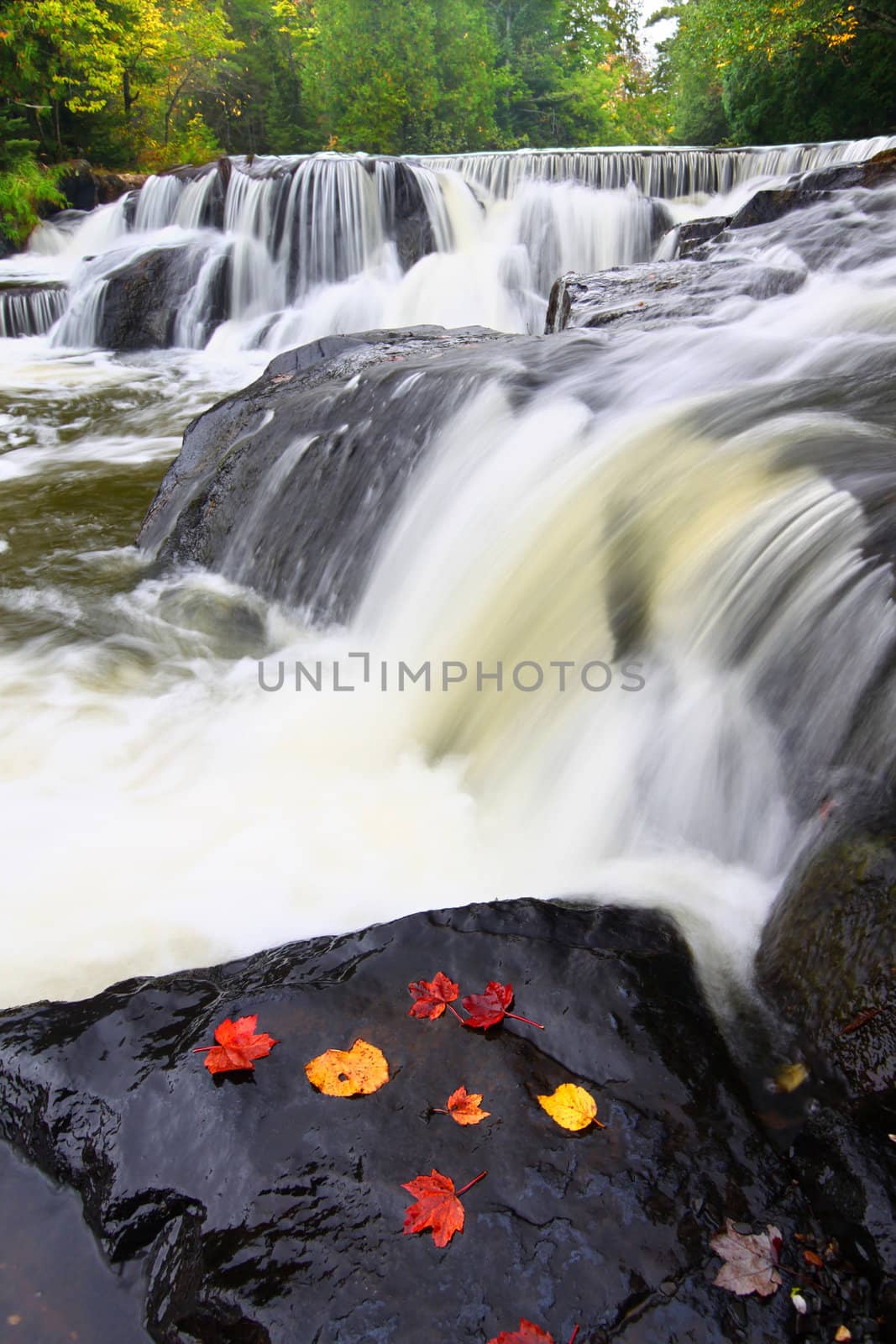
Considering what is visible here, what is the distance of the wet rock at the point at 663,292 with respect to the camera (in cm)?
569

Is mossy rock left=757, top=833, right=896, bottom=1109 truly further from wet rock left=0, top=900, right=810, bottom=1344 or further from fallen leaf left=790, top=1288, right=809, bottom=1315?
fallen leaf left=790, top=1288, right=809, bottom=1315

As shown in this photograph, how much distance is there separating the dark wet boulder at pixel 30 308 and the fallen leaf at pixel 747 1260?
555 inches

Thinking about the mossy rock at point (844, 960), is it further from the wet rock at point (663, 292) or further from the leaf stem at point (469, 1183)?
the wet rock at point (663, 292)

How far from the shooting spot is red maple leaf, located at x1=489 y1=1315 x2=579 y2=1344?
48.4 inches

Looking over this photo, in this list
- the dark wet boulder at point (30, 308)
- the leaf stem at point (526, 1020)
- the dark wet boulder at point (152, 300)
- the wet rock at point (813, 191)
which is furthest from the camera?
the dark wet boulder at point (30, 308)

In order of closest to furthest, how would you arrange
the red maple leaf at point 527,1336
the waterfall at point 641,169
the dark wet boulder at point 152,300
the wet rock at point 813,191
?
1. the red maple leaf at point 527,1336
2. the wet rock at point 813,191
3. the dark wet boulder at point 152,300
4. the waterfall at point 641,169

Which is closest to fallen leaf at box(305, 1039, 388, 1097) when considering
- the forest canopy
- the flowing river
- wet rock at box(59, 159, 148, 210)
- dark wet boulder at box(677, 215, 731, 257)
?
the flowing river

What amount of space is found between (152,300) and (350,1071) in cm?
1281

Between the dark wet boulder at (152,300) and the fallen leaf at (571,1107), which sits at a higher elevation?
the dark wet boulder at (152,300)

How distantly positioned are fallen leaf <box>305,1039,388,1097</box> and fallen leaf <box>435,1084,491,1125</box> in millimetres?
132

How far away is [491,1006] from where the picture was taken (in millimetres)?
1736

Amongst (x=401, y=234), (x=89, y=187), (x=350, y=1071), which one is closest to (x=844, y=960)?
(x=350, y=1071)

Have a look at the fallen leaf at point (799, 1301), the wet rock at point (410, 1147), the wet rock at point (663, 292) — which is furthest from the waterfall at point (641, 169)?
the fallen leaf at point (799, 1301)

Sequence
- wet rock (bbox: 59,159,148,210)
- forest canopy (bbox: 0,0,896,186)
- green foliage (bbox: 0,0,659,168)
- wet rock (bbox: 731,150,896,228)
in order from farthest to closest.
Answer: green foliage (bbox: 0,0,659,168) → wet rock (bbox: 59,159,148,210) → forest canopy (bbox: 0,0,896,186) → wet rock (bbox: 731,150,896,228)
